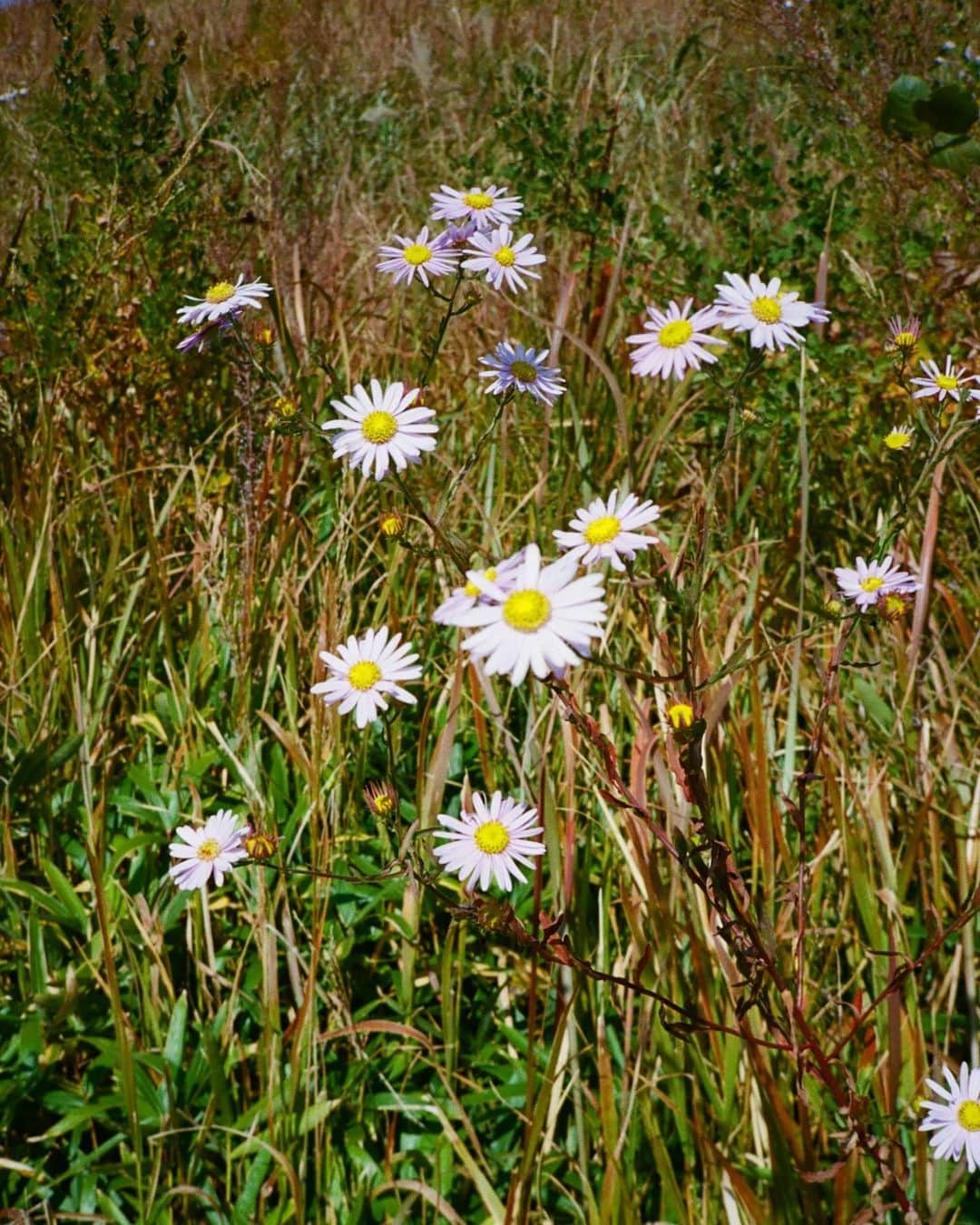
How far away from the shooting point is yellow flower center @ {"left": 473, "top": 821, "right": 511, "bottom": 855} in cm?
95

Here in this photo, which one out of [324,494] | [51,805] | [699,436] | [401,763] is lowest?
[51,805]

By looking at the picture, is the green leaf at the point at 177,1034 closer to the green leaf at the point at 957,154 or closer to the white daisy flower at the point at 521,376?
the white daisy flower at the point at 521,376

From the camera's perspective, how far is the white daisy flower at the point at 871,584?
1000 millimetres

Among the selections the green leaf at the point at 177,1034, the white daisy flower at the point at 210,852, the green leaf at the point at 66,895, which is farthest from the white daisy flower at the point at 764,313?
the green leaf at the point at 66,895

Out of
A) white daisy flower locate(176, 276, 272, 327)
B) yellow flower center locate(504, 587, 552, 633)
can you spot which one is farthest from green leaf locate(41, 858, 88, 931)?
yellow flower center locate(504, 587, 552, 633)

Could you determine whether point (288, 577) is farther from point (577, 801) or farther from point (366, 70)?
point (366, 70)

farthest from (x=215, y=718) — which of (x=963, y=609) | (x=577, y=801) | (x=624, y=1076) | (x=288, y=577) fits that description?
(x=963, y=609)

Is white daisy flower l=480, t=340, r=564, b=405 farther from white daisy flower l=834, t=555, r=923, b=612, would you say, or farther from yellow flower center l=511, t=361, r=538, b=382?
white daisy flower l=834, t=555, r=923, b=612

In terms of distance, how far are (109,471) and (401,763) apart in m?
0.99

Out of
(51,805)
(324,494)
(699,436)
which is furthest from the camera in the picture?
(699,436)

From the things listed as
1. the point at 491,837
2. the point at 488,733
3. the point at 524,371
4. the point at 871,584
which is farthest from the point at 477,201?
the point at 488,733

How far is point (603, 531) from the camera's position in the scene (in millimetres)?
858

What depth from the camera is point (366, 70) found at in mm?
4988

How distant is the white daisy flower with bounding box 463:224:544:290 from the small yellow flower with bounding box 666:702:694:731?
0.50 metres
